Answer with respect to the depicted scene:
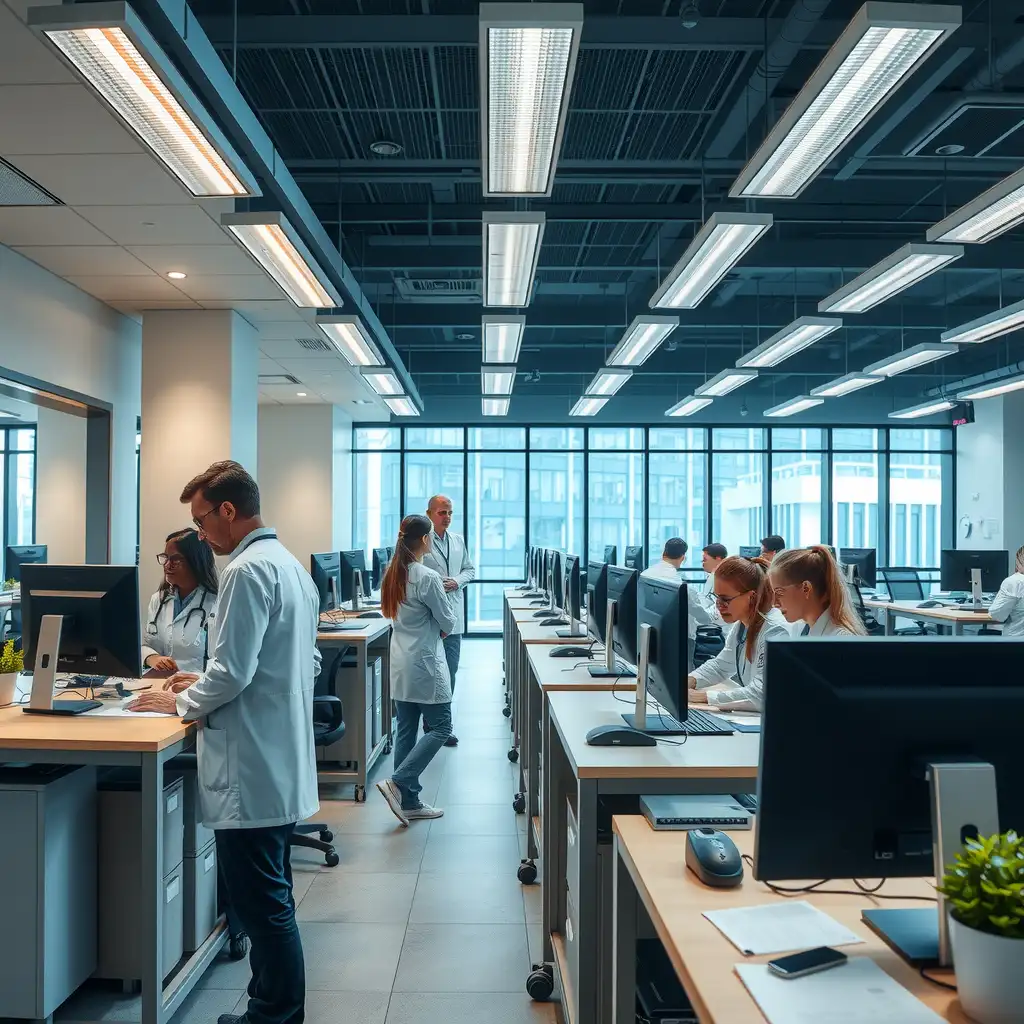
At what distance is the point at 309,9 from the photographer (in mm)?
3885

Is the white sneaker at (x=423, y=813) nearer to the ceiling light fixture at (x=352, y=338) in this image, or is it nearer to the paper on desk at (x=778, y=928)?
the ceiling light fixture at (x=352, y=338)

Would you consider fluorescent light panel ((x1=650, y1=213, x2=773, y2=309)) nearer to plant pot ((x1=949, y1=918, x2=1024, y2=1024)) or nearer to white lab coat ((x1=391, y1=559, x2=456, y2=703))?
white lab coat ((x1=391, y1=559, x2=456, y2=703))

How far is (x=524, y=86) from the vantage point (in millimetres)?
2545

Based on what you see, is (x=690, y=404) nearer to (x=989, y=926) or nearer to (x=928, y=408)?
(x=928, y=408)

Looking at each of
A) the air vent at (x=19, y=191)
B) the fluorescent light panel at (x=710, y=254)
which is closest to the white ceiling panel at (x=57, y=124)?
the air vent at (x=19, y=191)

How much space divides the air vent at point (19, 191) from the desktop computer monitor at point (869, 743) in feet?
13.2

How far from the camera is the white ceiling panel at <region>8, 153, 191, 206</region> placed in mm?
3758

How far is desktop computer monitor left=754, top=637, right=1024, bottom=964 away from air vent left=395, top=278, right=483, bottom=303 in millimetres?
6271

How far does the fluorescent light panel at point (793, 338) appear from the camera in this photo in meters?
6.20

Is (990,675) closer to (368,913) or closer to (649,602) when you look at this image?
(649,602)

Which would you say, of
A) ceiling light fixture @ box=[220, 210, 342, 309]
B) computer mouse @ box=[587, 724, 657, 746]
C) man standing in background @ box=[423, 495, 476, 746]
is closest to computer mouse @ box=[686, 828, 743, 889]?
computer mouse @ box=[587, 724, 657, 746]

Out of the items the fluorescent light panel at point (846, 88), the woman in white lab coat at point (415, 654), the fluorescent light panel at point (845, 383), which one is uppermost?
the fluorescent light panel at point (845, 383)

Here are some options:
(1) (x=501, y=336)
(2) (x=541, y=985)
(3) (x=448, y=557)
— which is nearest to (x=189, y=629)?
(2) (x=541, y=985)

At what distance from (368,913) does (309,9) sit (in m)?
3.89
